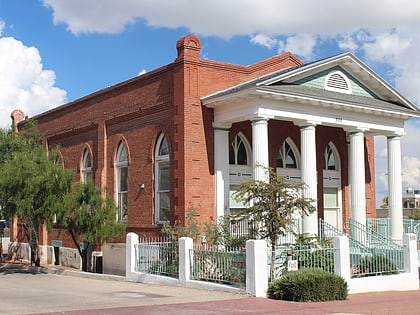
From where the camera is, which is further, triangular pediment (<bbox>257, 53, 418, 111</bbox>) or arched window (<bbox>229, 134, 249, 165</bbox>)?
arched window (<bbox>229, 134, 249, 165</bbox>)

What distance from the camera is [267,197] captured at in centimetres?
1783

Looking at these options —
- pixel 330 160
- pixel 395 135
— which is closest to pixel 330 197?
pixel 330 160

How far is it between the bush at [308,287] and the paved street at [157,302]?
1.05ft

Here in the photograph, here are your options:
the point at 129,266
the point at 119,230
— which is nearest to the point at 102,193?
the point at 119,230

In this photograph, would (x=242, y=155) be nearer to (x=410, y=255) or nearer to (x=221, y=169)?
(x=221, y=169)

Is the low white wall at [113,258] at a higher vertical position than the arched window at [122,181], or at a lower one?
lower

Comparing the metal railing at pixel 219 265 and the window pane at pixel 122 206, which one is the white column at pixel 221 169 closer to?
the metal railing at pixel 219 265

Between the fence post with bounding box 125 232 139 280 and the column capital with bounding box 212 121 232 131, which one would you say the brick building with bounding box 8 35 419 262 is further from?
the fence post with bounding box 125 232 139 280

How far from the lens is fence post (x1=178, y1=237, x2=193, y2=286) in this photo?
733 inches

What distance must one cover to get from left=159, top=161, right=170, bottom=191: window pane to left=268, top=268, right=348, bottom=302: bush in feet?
28.6

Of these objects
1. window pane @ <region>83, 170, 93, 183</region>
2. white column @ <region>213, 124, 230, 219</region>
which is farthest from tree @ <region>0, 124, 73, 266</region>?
white column @ <region>213, 124, 230, 219</region>

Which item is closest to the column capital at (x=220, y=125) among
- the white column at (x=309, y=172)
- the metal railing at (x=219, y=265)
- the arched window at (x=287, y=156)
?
the white column at (x=309, y=172)

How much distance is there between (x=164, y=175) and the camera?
80.3 feet

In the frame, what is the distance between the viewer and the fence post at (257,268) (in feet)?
53.5
